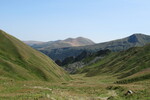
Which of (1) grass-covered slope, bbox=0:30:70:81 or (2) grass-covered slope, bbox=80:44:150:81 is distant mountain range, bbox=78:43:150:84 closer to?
(2) grass-covered slope, bbox=80:44:150:81

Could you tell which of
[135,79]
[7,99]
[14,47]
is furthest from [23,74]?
[7,99]

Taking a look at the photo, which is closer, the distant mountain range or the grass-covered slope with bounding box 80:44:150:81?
the distant mountain range

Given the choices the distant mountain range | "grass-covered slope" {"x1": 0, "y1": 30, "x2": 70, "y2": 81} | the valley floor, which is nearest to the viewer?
the valley floor

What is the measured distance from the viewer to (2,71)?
63.2 m

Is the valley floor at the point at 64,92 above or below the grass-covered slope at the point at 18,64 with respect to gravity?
below

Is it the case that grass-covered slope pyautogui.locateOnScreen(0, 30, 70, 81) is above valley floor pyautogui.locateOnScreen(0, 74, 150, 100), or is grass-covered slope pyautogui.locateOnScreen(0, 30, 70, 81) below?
above

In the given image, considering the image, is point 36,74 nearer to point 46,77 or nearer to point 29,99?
point 46,77

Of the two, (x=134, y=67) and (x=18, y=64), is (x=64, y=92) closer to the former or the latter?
(x=18, y=64)

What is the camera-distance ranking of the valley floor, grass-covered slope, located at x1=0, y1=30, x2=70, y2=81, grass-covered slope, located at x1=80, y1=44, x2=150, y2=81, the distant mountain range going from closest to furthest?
the valley floor < grass-covered slope, located at x1=0, y1=30, x2=70, y2=81 < the distant mountain range < grass-covered slope, located at x1=80, y1=44, x2=150, y2=81

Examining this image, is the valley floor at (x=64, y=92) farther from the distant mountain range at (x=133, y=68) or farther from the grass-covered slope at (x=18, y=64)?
the distant mountain range at (x=133, y=68)

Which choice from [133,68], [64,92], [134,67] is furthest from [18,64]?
[134,67]

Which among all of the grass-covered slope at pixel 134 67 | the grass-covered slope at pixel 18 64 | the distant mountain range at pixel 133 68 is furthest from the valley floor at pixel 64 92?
the grass-covered slope at pixel 134 67

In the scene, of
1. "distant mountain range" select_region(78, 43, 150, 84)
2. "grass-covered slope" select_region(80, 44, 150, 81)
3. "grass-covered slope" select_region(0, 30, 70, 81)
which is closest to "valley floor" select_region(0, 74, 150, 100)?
"grass-covered slope" select_region(0, 30, 70, 81)

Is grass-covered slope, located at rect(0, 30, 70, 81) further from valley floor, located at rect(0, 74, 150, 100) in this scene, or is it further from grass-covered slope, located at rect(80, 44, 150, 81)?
grass-covered slope, located at rect(80, 44, 150, 81)
